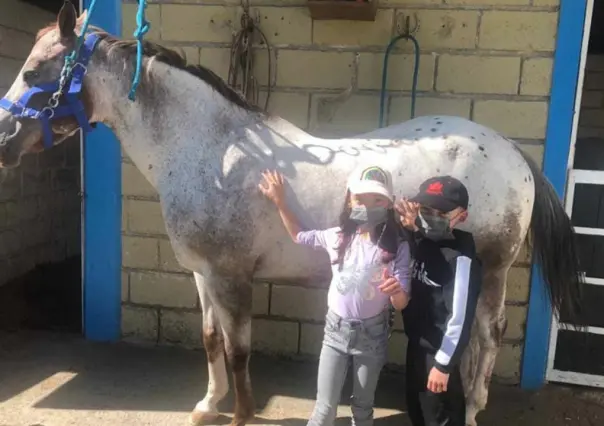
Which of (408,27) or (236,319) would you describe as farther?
(408,27)

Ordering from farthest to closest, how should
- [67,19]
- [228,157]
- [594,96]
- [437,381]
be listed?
[594,96] → [228,157] → [67,19] → [437,381]

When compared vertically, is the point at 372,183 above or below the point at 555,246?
above

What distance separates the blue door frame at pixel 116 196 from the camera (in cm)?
311

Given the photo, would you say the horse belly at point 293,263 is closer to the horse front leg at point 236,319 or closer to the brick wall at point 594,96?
the horse front leg at point 236,319

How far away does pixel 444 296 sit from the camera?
6.98ft

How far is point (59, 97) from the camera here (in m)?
2.43

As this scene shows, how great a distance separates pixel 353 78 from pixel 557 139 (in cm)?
121

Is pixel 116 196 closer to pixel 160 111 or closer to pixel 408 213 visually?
pixel 160 111

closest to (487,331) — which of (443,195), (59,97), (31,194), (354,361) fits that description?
(354,361)

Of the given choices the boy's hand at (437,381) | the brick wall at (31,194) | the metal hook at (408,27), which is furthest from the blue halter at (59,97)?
the brick wall at (31,194)

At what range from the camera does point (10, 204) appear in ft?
14.9

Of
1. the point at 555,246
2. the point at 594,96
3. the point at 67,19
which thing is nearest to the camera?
the point at 67,19

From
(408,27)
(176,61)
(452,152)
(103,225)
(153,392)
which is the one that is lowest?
(153,392)

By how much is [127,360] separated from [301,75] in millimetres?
2078
